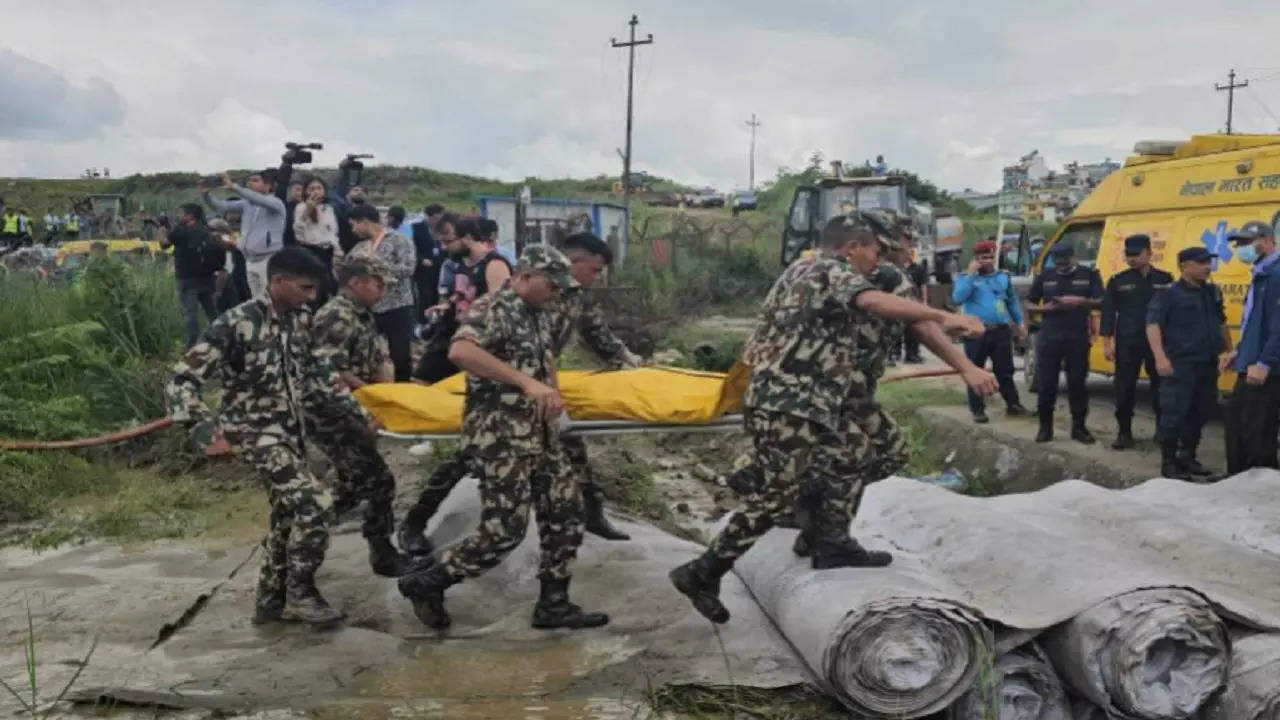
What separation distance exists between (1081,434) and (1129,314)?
1.02 m

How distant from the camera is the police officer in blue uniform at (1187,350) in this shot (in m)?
6.71

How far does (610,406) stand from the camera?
16.2 ft

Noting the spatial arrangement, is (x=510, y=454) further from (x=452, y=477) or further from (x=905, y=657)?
(x=905, y=657)

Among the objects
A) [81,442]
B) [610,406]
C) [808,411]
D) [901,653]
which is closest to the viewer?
[901,653]

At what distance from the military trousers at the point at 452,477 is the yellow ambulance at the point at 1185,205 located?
4.59 meters

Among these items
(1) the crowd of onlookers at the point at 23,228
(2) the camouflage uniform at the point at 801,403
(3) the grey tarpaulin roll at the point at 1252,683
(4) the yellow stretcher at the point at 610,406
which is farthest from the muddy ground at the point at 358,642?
(1) the crowd of onlookers at the point at 23,228

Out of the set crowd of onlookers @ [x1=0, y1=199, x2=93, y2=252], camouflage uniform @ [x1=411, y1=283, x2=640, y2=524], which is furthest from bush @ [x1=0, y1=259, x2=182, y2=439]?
crowd of onlookers @ [x1=0, y1=199, x2=93, y2=252]

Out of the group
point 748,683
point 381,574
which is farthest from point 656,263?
point 748,683

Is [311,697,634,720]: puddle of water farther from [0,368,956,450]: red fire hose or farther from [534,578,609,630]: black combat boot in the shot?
[0,368,956,450]: red fire hose

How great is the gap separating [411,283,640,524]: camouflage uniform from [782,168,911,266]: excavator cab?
480 inches

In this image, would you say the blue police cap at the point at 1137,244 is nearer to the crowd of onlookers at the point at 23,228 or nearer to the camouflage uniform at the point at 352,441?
the camouflage uniform at the point at 352,441

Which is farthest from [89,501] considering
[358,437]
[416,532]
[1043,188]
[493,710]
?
[1043,188]

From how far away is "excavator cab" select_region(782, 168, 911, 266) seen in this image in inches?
679

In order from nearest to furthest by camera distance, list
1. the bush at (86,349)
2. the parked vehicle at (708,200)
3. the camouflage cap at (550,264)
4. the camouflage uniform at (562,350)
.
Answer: the camouflage cap at (550,264), the camouflage uniform at (562,350), the bush at (86,349), the parked vehicle at (708,200)
